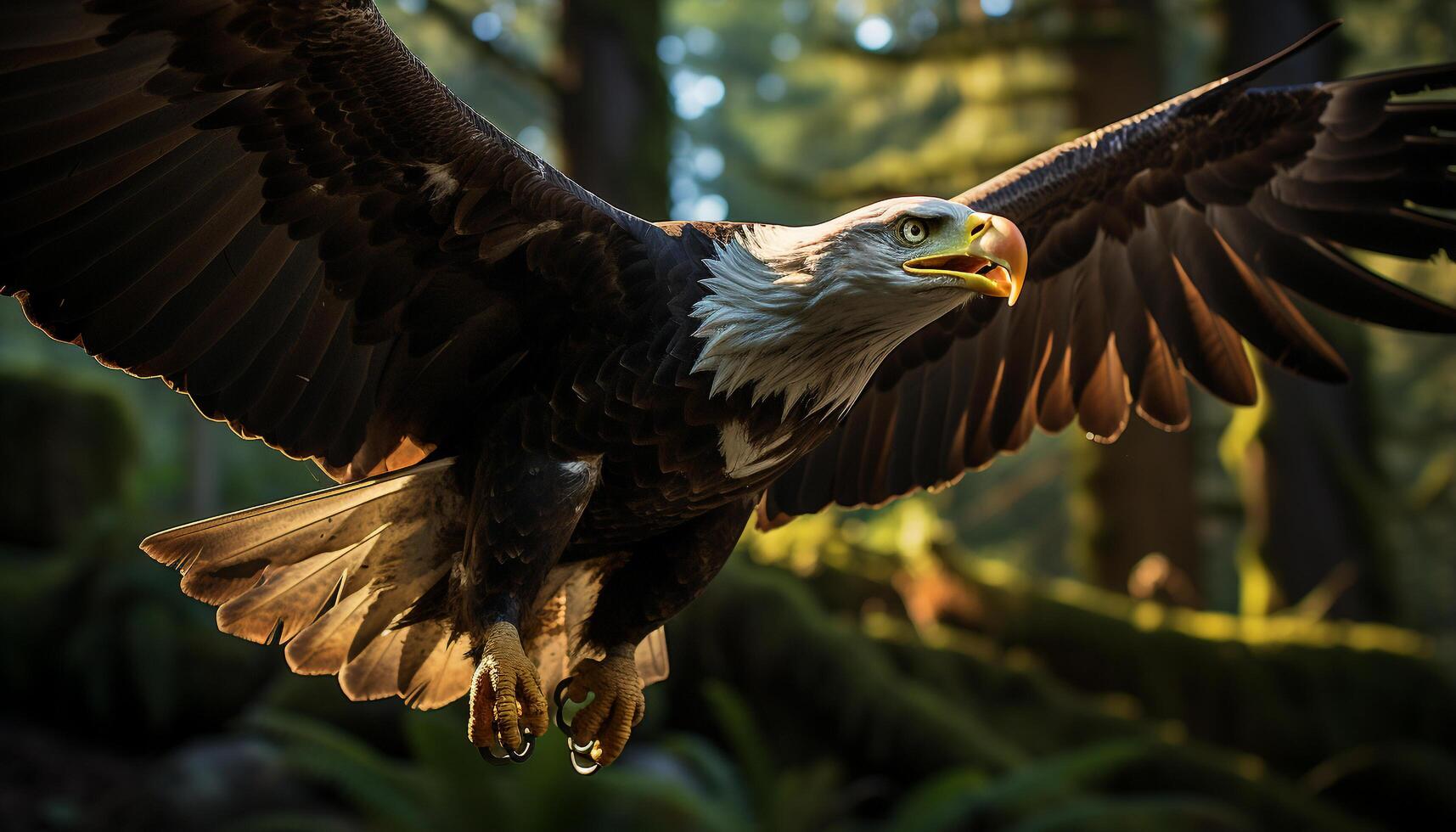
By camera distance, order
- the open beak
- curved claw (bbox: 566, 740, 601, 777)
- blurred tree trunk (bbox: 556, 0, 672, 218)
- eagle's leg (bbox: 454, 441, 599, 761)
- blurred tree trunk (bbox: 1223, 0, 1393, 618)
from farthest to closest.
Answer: blurred tree trunk (bbox: 1223, 0, 1393, 618) → blurred tree trunk (bbox: 556, 0, 672, 218) → curved claw (bbox: 566, 740, 601, 777) → eagle's leg (bbox: 454, 441, 599, 761) → the open beak

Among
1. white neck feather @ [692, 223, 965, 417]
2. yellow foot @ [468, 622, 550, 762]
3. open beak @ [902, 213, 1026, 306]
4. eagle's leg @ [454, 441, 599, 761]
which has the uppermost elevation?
open beak @ [902, 213, 1026, 306]

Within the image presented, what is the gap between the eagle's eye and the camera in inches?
94.6

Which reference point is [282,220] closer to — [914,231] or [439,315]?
[439,315]

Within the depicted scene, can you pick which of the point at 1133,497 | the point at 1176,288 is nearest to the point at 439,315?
the point at 1176,288

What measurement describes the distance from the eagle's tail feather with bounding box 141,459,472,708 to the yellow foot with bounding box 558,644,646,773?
29 cm

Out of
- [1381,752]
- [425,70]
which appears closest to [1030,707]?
[1381,752]

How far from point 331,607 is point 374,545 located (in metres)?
0.20

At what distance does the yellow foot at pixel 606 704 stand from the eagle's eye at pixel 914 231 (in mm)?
1197

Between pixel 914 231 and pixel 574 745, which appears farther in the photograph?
pixel 574 745

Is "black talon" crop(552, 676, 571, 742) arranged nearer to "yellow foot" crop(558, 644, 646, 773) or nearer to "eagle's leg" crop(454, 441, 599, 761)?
"yellow foot" crop(558, 644, 646, 773)

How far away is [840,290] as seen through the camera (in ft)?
7.86

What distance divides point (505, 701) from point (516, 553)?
304 millimetres

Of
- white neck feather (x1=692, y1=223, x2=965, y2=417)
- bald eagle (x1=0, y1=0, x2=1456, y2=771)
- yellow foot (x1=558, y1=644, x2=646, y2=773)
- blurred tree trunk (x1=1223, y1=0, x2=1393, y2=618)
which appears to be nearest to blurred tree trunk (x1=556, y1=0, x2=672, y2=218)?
blurred tree trunk (x1=1223, y1=0, x2=1393, y2=618)

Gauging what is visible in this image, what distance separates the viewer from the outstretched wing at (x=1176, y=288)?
358cm
